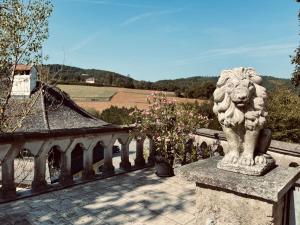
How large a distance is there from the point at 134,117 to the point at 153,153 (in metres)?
1.20

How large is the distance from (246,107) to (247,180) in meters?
0.67

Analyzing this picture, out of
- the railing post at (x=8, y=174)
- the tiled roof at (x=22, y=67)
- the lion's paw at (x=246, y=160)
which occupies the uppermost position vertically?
the tiled roof at (x=22, y=67)

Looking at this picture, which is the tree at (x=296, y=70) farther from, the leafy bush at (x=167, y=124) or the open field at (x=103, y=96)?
the open field at (x=103, y=96)

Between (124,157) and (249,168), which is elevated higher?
(249,168)

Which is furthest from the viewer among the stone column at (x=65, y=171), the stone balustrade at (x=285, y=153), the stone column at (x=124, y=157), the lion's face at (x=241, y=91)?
the stone column at (x=124, y=157)

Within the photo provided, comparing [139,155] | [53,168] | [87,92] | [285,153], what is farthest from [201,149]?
[87,92]

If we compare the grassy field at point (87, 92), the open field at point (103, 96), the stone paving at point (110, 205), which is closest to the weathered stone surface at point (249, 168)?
the stone paving at point (110, 205)

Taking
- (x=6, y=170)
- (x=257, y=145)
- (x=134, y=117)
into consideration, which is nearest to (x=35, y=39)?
(x=134, y=117)

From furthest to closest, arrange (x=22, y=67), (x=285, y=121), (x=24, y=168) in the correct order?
(x=285, y=121) → (x=22, y=67) → (x=24, y=168)

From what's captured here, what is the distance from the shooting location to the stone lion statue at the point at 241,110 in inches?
107

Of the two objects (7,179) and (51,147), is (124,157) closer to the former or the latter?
(51,147)

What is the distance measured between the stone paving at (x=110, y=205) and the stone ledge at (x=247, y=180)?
166cm

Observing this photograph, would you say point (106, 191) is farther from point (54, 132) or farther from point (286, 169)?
point (286, 169)

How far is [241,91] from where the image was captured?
265 centimetres
